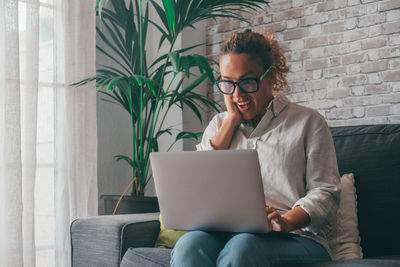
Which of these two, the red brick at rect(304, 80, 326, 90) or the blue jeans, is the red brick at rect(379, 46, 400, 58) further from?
the blue jeans

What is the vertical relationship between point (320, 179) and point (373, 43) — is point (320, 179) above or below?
below

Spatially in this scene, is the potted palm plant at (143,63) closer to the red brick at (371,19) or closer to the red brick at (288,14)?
the red brick at (288,14)

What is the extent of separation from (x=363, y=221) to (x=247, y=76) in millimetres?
697

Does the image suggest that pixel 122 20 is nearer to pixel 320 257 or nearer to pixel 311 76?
pixel 311 76

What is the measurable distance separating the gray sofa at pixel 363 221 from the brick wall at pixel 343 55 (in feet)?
1.95

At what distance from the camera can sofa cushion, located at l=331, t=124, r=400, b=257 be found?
183cm

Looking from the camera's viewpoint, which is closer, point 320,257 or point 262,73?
point 320,257

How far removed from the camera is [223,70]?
71.6 inches

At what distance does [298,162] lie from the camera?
1.68 metres

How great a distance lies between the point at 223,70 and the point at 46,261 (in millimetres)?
1489

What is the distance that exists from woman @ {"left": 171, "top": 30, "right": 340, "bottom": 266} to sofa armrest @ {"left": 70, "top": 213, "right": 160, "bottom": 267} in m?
0.36

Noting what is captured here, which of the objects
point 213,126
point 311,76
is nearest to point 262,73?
point 213,126

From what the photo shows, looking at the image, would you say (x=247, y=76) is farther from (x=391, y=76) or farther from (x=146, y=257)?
(x=391, y=76)

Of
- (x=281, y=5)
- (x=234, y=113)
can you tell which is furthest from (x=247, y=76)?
(x=281, y=5)
